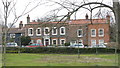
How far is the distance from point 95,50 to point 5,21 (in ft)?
73.9

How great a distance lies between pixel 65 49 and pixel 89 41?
41.4 ft

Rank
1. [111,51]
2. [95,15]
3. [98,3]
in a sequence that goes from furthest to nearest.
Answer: [111,51] < [95,15] < [98,3]

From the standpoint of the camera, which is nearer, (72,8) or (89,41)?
(72,8)

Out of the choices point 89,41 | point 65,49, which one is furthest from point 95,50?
→ point 89,41

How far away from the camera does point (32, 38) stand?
146ft

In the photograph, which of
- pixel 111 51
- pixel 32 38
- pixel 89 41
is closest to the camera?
pixel 111 51

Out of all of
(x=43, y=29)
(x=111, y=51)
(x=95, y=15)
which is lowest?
(x=111, y=51)

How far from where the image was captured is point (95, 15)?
841cm

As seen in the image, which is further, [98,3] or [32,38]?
[32,38]

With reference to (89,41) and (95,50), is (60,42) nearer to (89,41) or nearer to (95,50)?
(89,41)

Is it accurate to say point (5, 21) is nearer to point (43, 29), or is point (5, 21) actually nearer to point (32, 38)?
point (43, 29)

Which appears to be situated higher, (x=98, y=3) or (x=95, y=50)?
(x=98, y=3)

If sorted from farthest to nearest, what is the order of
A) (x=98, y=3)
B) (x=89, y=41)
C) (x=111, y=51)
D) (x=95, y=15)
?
(x=89, y=41) < (x=111, y=51) < (x=95, y=15) < (x=98, y=3)

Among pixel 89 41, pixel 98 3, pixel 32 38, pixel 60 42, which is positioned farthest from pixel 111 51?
pixel 98 3
